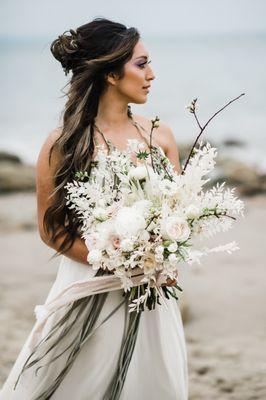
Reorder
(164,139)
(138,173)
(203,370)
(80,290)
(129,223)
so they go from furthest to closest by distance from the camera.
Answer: (203,370), (164,139), (80,290), (138,173), (129,223)

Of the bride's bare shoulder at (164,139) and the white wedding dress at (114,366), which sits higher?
the bride's bare shoulder at (164,139)

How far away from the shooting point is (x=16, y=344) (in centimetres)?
481

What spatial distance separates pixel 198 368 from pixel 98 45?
230 cm

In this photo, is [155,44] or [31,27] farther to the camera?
[155,44]

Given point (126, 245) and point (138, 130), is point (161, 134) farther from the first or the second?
point (126, 245)

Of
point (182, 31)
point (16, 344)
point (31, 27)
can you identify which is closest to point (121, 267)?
point (16, 344)

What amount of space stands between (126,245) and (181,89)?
2115cm

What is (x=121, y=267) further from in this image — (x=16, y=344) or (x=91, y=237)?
(x=16, y=344)

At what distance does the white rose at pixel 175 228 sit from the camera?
228 cm

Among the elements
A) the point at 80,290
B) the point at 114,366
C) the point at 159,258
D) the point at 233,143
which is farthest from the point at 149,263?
the point at 233,143

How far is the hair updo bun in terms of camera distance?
2.86m

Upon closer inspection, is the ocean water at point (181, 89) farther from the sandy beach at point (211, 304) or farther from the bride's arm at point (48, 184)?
the bride's arm at point (48, 184)

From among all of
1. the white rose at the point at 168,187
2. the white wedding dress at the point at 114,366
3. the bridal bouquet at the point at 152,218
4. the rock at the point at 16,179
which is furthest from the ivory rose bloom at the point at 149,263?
the rock at the point at 16,179

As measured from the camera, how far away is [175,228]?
229 cm
